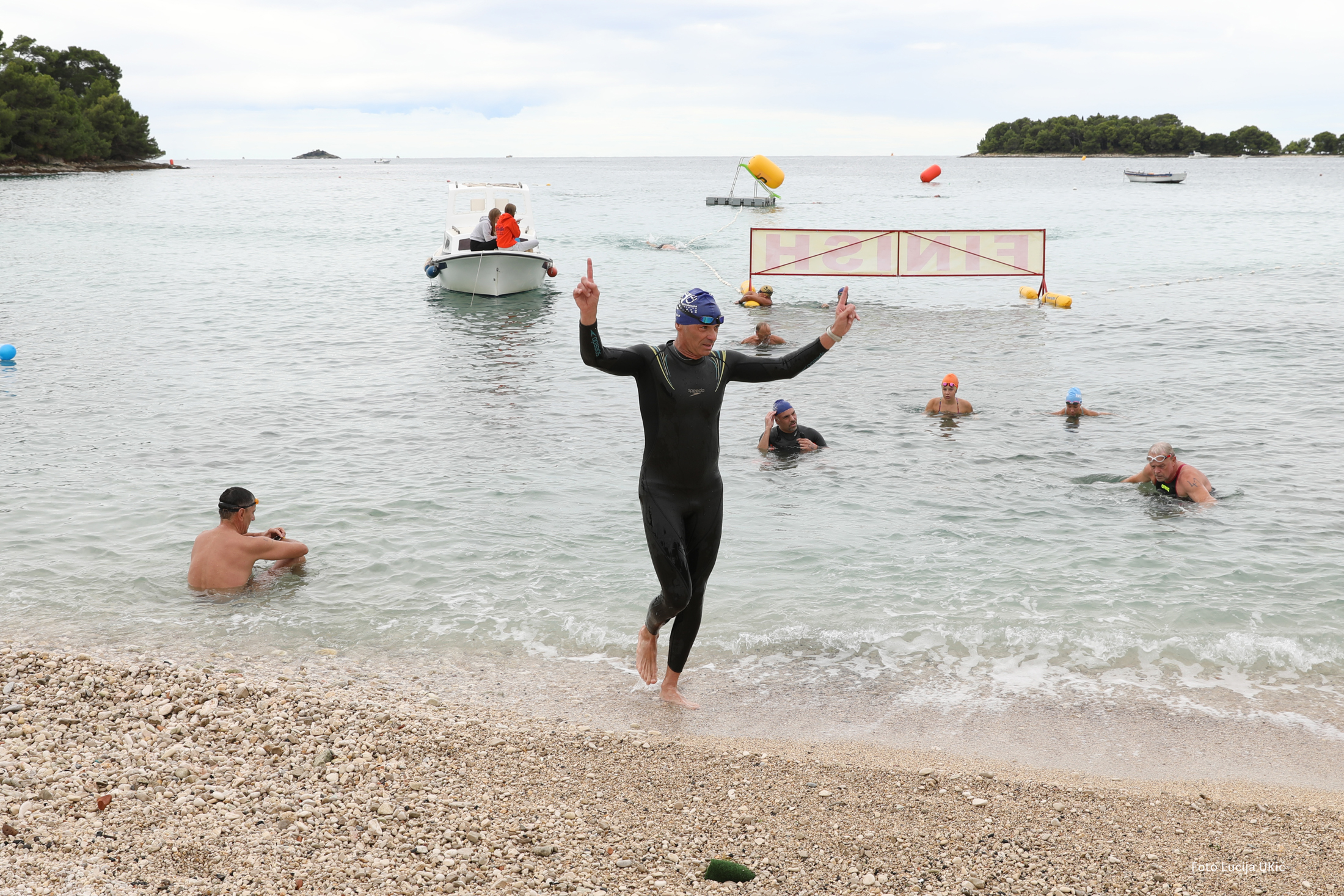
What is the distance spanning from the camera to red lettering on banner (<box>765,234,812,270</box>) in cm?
2403

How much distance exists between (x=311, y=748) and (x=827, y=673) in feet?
10.6

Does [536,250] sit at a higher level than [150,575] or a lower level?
higher

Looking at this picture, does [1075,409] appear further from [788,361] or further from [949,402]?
[788,361]

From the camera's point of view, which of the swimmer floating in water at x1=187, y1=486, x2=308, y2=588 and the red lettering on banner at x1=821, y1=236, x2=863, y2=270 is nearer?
the swimmer floating in water at x1=187, y1=486, x2=308, y2=588

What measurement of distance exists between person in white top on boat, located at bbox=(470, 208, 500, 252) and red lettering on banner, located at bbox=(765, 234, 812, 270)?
6849mm

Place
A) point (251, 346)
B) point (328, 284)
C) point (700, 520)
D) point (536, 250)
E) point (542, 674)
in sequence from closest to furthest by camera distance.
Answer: point (700, 520)
point (542, 674)
point (251, 346)
point (536, 250)
point (328, 284)

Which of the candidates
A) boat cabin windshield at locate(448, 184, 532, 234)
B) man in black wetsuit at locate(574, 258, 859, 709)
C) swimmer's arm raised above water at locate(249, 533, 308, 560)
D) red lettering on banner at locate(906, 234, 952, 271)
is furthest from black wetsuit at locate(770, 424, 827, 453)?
boat cabin windshield at locate(448, 184, 532, 234)

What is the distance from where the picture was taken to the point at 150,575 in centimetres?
809

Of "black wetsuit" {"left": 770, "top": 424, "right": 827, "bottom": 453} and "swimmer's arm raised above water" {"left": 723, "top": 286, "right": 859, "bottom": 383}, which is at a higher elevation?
"swimmer's arm raised above water" {"left": 723, "top": 286, "right": 859, "bottom": 383}

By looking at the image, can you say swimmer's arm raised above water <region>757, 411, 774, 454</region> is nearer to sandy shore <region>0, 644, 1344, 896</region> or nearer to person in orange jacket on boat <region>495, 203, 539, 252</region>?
sandy shore <region>0, 644, 1344, 896</region>

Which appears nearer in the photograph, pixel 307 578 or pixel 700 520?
pixel 700 520

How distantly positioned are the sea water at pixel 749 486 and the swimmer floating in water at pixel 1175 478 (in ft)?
0.57

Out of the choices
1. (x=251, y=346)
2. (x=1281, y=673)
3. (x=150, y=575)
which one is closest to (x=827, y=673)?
(x=1281, y=673)

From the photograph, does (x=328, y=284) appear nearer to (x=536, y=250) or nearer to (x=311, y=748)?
(x=536, y=250)
